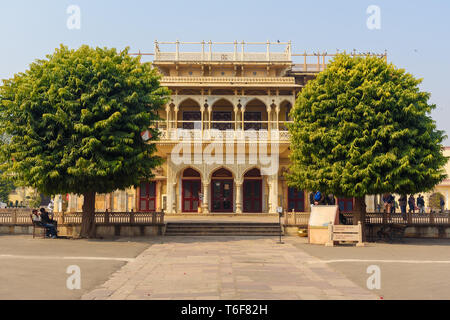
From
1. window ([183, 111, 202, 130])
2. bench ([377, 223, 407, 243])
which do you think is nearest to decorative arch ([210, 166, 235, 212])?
window ([183, 111, 202, 130])

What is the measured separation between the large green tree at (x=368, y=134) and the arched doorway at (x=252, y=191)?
1159 cm

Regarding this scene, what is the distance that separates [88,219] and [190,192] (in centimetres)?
1189

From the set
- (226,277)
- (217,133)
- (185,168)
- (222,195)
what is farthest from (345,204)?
(226,277)

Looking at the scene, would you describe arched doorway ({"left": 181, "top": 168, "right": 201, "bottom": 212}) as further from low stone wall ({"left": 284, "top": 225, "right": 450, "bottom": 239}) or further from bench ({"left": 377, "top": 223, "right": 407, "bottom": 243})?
low stone wall ({"left": 284, "top": 225, "right": 450, "bottom": 239})

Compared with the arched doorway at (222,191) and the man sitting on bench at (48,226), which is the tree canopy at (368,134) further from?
the arched doorway at (222,191)

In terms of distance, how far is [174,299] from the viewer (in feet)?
25.7

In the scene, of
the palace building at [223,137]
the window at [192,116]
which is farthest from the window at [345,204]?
the window at [192,116]

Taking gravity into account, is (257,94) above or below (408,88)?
above

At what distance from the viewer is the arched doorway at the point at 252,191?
31.8 m
